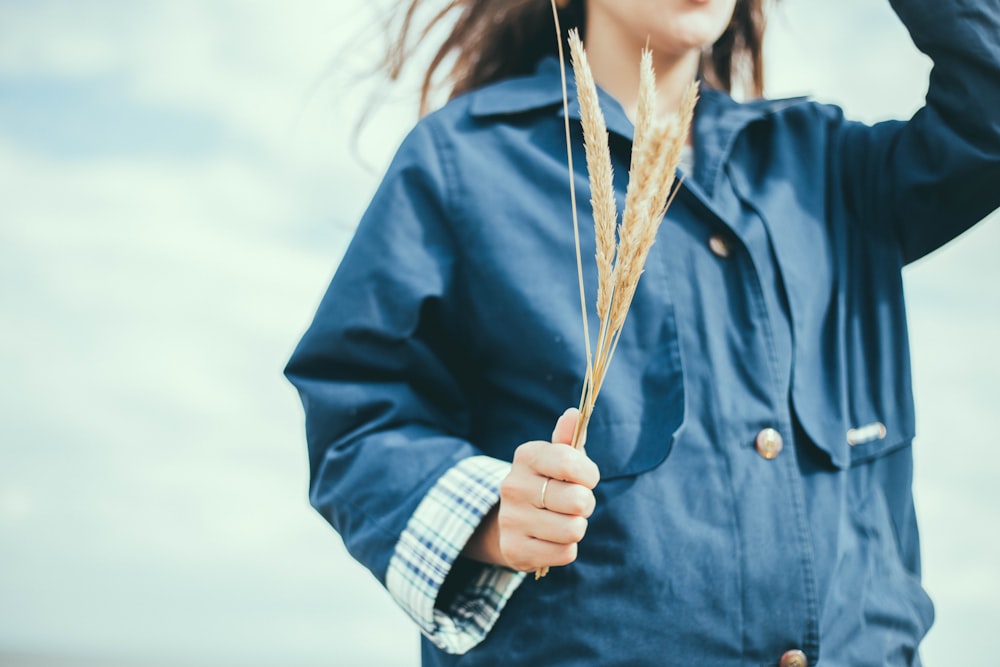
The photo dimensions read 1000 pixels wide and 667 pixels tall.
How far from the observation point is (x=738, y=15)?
292cm

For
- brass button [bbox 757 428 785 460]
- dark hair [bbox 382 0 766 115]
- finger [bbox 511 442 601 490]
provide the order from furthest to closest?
1. dark hair [bbox 382 0 766 115]
2. brass button [bbox 757 428 785 460]
3. finger [bbox 511 442 601 490]

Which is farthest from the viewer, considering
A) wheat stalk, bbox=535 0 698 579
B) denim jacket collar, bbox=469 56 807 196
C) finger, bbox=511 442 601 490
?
denim jacket collar, bbox=469 56 807 196

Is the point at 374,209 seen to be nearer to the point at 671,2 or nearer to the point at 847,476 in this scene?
the point at 671,2

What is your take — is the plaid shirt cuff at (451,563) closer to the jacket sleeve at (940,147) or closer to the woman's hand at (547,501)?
the woman's hand at (547,501)

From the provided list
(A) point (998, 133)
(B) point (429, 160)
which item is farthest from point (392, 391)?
(A) point (998, 133)

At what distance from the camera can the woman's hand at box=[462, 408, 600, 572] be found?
4.61 ft

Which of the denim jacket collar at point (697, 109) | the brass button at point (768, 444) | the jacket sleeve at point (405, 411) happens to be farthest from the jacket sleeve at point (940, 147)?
the jacket sleeve at point (405, 411)

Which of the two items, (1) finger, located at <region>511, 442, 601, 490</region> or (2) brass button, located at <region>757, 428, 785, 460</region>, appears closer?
(1) finger, located at <region>511, 442, 601, 490</region>

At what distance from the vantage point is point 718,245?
2020 mm

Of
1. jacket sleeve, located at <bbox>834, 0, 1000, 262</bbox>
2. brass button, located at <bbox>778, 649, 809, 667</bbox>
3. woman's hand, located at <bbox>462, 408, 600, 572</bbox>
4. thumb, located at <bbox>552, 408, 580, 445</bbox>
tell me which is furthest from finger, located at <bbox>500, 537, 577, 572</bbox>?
jacket sleeve, located at <bbox>834, 0, 1000, 262</bbox>

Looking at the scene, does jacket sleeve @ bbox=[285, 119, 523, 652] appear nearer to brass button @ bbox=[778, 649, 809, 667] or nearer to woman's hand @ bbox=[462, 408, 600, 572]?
woman's hand @ bbox=[462, 408, 600, 572]

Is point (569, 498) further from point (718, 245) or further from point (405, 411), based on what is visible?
point (718, 245)

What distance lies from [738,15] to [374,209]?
4.72 ft

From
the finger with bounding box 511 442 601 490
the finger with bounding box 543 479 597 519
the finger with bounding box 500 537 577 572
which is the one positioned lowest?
the finger with bounding box 500 537 577 572
